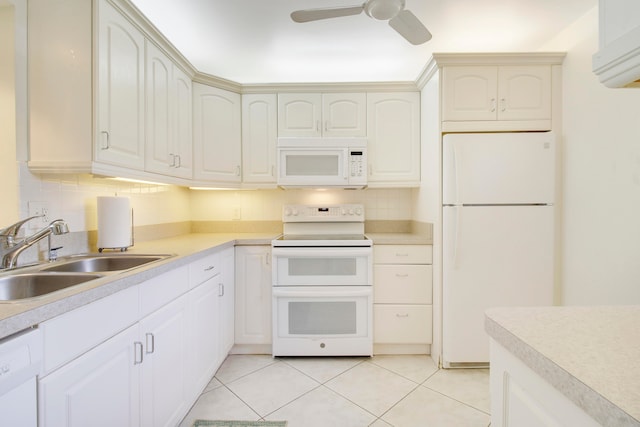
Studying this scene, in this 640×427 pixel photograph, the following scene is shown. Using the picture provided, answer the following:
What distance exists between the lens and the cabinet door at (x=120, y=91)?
4.64 feet

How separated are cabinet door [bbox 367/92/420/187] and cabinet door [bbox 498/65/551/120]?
0.64 metres

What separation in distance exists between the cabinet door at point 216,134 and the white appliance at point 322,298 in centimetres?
82

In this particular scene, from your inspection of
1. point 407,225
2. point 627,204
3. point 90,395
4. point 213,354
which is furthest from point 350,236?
point 90,395

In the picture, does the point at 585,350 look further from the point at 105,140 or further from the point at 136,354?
the point at 105,140

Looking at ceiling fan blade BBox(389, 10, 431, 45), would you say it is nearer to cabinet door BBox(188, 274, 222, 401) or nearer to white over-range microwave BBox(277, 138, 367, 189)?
white over-range microwave BBox(277, 138, 367, 189)

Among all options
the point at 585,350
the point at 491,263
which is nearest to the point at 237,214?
the point at 491,263

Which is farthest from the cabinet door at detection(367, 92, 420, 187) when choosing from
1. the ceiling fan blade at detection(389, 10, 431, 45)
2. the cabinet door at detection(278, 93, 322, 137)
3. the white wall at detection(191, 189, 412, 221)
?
the ceiling fan blade at detection(389, 10, 431, 45)

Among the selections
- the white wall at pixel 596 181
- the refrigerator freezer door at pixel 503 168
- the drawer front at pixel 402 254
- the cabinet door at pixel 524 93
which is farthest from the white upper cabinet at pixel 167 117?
the white wall at pixel 596 181

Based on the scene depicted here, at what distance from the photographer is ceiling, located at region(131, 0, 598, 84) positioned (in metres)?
1.83

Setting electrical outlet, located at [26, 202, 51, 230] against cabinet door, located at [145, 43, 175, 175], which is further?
cabinet door, located at [145, 43, 175, 175]

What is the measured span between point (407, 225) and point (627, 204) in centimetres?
147

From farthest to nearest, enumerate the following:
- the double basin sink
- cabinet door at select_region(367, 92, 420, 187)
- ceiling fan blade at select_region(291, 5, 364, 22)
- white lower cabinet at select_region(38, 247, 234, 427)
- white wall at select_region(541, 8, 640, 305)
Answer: cabinet door at select_region(367, 92, 420, 187), white wall at select_region(541, 8, 640, 305), ceiling fan blade at select_region(291, 5, 364, 22), the double basin sink, white lower cabinet at select_region(38, 247, 234, 427)

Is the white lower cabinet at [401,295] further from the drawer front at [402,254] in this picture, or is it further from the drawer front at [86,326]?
the drawer front at [86,326]

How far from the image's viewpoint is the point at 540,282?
207 cm
